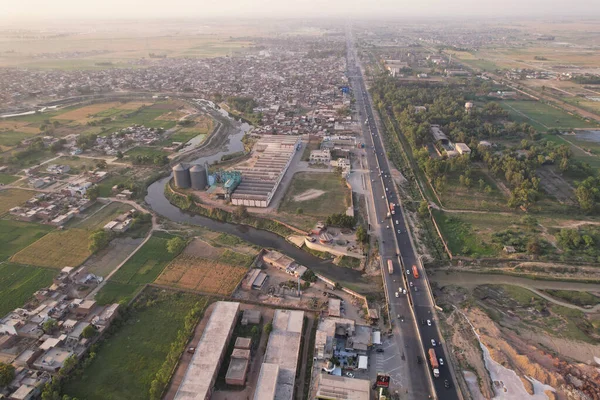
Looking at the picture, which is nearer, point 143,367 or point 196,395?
point 196,395

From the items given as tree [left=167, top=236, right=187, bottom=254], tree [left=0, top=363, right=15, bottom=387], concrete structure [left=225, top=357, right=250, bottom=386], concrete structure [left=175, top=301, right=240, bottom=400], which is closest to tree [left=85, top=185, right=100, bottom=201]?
tree [left=167, top=236, right=187, bottom=254]

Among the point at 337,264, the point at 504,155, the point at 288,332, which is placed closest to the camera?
the point at 288,332

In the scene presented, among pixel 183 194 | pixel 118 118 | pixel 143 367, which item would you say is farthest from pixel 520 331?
pixel 118 118

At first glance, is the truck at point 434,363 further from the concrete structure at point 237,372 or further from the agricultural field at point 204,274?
the agricultural field at point 204,274

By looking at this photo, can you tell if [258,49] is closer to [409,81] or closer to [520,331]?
[409,81]

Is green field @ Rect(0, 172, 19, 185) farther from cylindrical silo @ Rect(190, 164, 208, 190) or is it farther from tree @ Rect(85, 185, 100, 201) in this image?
cylindrical silo @ Rect(190, 164, 208, 190)

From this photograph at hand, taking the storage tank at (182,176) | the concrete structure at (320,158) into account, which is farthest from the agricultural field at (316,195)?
the storage tank at (182,176)

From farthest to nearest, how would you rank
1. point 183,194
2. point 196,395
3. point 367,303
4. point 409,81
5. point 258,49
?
1. point 258,49
2. point 409,81
3. point 183,194
4. point 367,303
5. point 196,395
